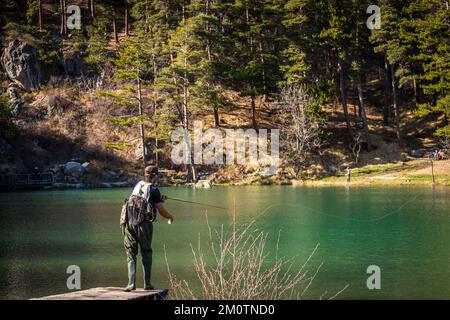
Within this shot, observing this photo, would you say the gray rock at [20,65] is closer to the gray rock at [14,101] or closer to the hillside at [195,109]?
the hillside at [195,109]

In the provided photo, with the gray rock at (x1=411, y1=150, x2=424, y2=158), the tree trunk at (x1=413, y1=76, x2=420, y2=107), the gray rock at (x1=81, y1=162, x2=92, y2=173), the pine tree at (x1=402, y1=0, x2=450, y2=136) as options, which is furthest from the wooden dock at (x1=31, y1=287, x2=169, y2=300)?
the tree trunk at (x1=413, y1=76, x2=420, y2=107)

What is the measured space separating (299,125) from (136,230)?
43486 millimetres

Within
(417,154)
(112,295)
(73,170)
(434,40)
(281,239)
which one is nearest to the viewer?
(112,295)

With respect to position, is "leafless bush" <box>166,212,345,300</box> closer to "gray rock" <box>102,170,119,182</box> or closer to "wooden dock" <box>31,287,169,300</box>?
"wooden dock" <box>31,287,169,300</box>

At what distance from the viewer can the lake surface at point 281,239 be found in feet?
47.6

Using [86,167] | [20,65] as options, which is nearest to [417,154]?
[86,167]

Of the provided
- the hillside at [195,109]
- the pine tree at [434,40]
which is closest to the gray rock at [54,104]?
the hillside at [195,109]

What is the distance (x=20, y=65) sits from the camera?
202 ft

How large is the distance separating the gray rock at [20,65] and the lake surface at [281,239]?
2686cm

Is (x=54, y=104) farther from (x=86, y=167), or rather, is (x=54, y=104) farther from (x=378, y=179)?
(x=378, y=179)

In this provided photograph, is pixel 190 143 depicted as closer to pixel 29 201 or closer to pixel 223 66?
pixel 223 66
